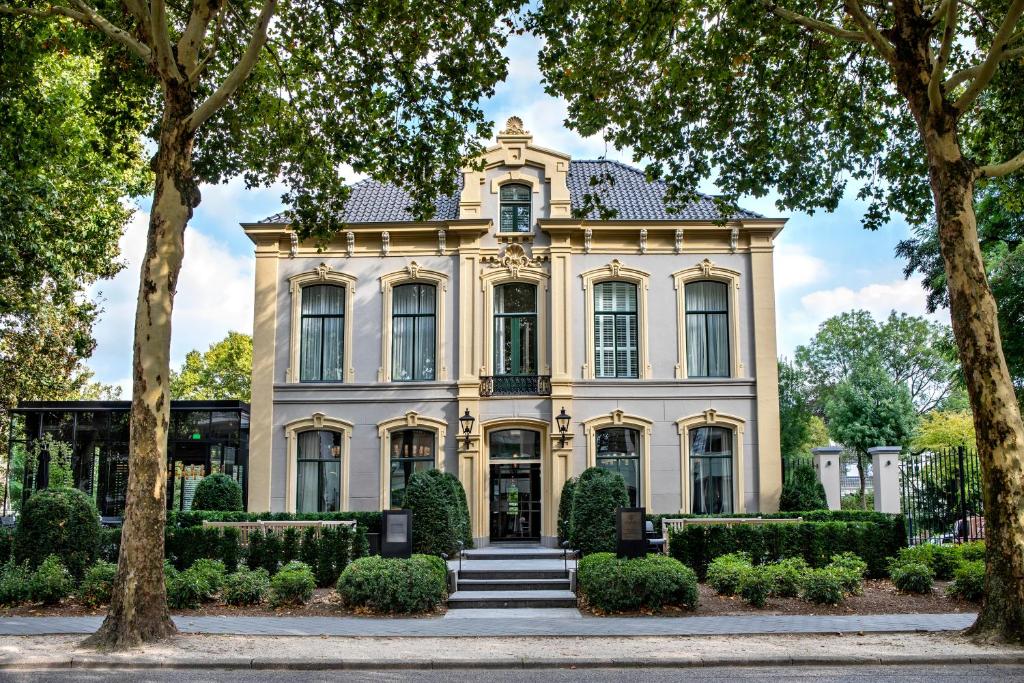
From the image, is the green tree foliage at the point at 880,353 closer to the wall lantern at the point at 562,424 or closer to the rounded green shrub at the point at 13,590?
the wall lantern at the point at 562,424

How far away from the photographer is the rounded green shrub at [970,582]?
46.2 ft

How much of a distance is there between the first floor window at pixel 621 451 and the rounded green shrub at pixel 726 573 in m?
7.59

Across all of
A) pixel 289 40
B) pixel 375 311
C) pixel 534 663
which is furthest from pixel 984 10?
pixel 375 311

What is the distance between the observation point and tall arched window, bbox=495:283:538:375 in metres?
24.0

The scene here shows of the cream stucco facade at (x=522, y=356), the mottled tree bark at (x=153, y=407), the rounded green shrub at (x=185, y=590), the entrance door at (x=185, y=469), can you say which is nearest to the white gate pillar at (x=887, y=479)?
the cream stucco facade at (x=522, y=356)

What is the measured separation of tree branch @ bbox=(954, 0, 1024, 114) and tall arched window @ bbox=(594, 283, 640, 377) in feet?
40.3

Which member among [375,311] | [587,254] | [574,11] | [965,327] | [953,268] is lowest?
Result: [965,327]

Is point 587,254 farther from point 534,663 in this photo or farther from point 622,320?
point 534,663

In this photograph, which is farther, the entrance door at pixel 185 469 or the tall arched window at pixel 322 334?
the entrance door at pixel 185 469

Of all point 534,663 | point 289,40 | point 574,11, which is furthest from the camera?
point 289,40

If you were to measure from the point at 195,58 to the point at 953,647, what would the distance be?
13.0 meters

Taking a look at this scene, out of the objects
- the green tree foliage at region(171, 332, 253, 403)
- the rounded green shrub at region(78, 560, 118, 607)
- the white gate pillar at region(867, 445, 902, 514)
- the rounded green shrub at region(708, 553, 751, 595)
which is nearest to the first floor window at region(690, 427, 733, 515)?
the white gate pillar at region(867, 445, 902, 514)

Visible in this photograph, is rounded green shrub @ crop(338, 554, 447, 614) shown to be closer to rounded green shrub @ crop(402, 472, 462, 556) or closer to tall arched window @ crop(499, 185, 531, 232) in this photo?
rounded green shrub @ crop(402, 472, 462, 556)

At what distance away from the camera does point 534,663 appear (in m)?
10.5
